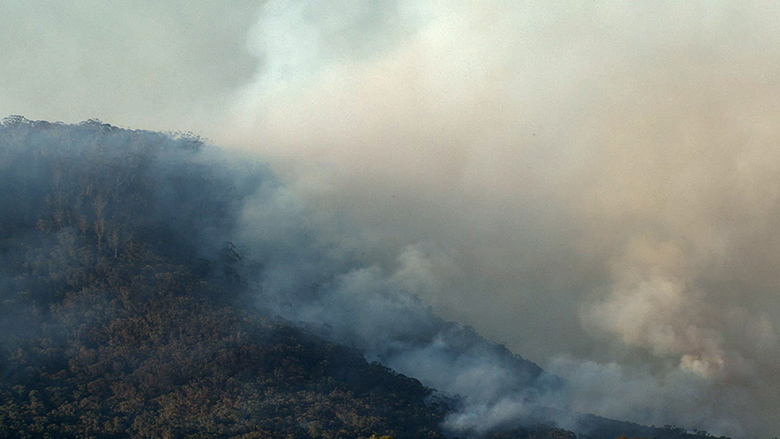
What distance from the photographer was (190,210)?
548 feet

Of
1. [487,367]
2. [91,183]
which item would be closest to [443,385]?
[487,367]

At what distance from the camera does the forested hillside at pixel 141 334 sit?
11644 centimetres

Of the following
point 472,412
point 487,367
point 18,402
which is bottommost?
point 18,402

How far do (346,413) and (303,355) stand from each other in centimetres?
1553

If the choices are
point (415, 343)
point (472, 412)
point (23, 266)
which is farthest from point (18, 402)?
point (415, 343)

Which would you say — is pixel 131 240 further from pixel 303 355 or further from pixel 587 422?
pixel 587 422

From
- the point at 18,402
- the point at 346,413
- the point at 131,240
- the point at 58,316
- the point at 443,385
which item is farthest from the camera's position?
the point at 443,385

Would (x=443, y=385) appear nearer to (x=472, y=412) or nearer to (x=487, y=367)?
(x=487, y=367)

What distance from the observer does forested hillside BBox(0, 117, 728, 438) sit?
11644 centimetres

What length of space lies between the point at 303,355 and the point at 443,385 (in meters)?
30.5

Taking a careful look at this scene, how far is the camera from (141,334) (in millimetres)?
131250

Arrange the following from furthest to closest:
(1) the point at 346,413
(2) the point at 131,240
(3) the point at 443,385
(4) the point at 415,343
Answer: (4) the point at 415,343 → (3) the point at 443,385 → (2) the point at 131,240 → (1) the point at 346,413

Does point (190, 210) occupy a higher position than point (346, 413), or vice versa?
point (190, 210)

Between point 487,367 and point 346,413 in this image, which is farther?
point 487,367
